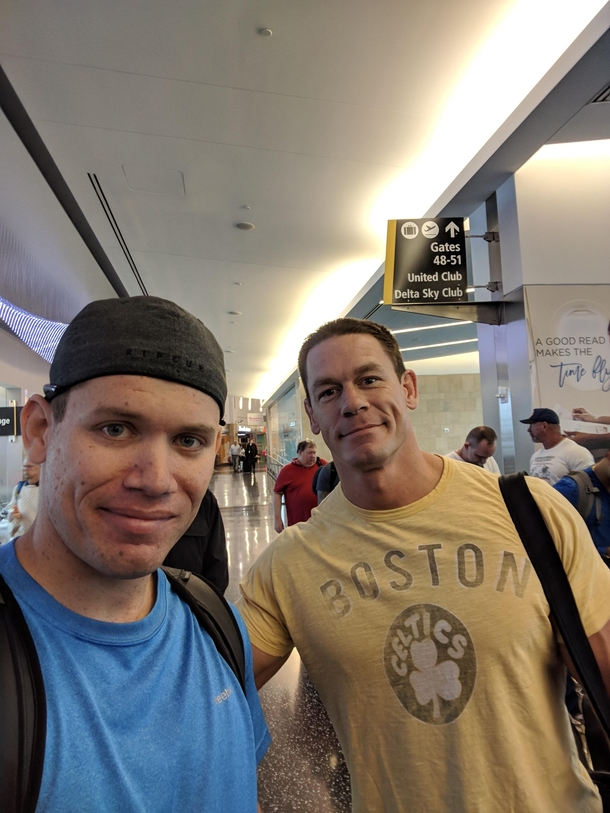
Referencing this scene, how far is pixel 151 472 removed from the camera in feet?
2.58

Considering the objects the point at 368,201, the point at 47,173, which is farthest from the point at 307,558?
Answer: the point at 47,173

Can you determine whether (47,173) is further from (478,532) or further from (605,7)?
(478,532)

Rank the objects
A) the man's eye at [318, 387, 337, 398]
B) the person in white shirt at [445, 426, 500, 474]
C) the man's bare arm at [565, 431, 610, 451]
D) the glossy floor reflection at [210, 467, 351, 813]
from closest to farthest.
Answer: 1. the man's eye at [318, 387, 337, 398]
2. the glossy floor reflection at [210, 467, 351, 813]
3. the man's bare arm at [565, 431, 610, 451]
4. the person in white shirt at [445, 426, 500, 474]

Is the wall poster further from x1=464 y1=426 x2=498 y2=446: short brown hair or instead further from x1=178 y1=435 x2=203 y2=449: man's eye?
x1=178 y1=435 x2=203 y2=449: man's eye

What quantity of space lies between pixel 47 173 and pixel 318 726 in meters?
6.49

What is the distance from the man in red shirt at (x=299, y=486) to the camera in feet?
17.7

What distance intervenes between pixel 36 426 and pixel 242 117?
4488 mm

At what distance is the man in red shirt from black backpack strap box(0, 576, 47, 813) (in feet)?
15.2

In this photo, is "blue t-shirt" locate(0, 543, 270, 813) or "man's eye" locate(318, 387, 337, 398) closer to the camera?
"blue t-shirt" locate(0, 543, 270, 813)

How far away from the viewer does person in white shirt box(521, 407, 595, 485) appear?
12.9 feet

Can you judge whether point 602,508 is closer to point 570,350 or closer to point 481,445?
point 481,445

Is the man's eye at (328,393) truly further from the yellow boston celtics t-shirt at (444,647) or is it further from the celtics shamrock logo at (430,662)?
the celtics shamrock logo at (430,662)

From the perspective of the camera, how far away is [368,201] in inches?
235

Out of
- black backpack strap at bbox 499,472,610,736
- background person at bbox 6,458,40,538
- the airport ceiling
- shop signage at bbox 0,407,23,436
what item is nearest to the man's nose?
black backpack strap at bbox 499,472,610,736
